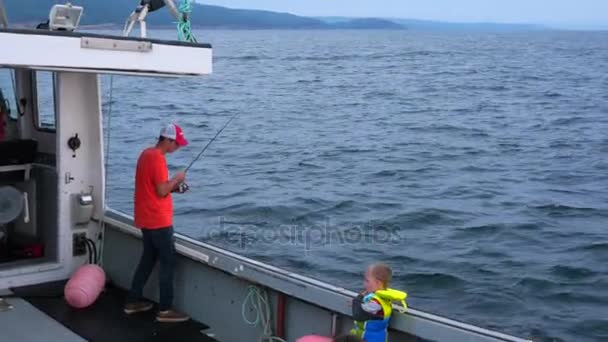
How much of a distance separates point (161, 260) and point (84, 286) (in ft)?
2.26

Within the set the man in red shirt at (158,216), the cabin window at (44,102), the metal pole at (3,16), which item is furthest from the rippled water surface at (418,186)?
the metal pole at (3,16)

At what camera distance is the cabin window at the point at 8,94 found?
23.9 feet

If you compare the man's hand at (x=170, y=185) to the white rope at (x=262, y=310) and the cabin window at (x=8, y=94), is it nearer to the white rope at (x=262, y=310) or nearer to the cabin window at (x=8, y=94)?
the white rope at (x=262, y=310)

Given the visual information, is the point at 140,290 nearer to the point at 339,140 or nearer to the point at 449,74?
the point at 339,140

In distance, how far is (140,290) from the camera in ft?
21.0

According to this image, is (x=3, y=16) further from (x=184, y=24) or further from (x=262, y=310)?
(x=262, y=310)

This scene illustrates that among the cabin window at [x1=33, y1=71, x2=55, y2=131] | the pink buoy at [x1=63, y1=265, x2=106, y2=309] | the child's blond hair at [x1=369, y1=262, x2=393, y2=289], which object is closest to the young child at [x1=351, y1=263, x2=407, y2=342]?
the child's blond hair at [x1=369, y1=262, x2=393, y2=289]

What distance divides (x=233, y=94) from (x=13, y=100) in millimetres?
27512

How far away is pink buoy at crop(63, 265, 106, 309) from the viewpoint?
6.43 m

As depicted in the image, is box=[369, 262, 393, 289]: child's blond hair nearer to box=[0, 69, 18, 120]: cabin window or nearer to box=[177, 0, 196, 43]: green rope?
box=[177, 0, 196, 43]: green rope

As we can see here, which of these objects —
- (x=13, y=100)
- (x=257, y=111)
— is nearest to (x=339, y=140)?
(x=257, y=111)

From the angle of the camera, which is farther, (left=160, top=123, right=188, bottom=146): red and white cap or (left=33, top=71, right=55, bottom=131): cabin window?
(left=33, top=71, right=55, bottom=131): cabin window

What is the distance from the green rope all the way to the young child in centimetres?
207

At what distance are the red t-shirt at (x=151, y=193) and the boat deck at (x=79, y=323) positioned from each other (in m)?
0.73
